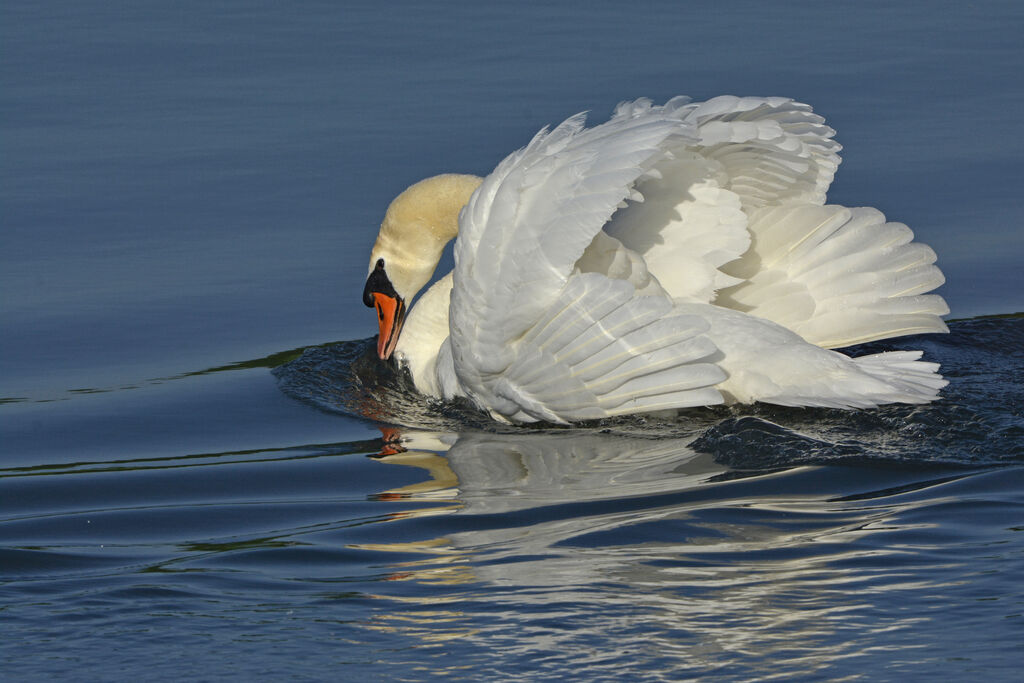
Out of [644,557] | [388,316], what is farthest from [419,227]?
[644,557]

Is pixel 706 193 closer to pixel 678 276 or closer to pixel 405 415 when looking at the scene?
pixel 678 276

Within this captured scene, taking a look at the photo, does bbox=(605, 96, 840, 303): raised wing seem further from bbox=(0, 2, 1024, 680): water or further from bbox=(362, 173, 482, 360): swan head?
bbox=(362, 173, 482, 360): swan head

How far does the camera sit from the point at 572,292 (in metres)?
7.47

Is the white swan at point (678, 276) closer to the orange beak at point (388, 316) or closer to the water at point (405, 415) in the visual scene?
the water at point (405, 415)

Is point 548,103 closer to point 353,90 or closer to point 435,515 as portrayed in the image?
point 353,90

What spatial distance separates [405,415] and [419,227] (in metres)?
1.31

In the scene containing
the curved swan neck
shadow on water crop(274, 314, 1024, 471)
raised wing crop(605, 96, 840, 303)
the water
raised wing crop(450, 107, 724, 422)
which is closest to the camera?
the water

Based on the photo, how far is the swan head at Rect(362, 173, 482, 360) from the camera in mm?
9344

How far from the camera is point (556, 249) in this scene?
7.39m

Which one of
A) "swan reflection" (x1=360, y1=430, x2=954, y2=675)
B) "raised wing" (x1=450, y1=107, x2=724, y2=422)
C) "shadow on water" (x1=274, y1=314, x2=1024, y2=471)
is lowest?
"swan reflection" (x1=360, y1=430, x2=954, y2=675)

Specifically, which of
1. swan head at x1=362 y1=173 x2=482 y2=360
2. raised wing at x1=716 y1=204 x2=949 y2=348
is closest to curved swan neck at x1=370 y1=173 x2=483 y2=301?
swan head at x1=362 y1=173 x2=482 y2=360

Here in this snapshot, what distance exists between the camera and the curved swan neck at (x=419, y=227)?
30.6 feet

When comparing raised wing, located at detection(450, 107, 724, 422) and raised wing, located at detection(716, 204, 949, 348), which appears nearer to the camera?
raised wing, located at detection(450, 107, 724, 422)

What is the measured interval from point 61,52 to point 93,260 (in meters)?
4.29
